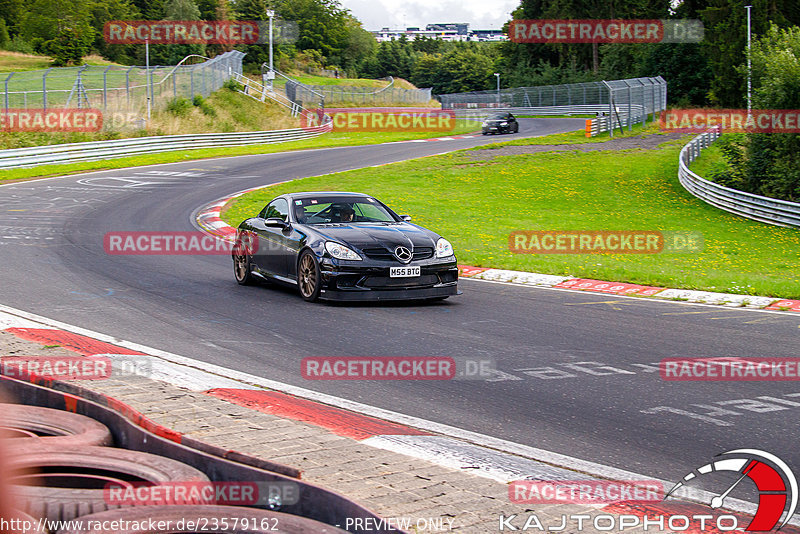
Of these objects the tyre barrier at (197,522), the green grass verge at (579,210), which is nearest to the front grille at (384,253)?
the green grass verge at (579,210)

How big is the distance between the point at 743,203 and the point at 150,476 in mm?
24861

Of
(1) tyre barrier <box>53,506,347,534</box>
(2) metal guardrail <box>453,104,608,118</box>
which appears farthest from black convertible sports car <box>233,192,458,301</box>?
(2) metal guardrail <box>453,104,608,118</box>

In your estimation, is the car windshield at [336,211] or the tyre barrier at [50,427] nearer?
the tyre barrier at [50,427]

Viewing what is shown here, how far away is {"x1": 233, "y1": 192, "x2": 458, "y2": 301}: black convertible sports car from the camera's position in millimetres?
10875

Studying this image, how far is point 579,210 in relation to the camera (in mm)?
25719

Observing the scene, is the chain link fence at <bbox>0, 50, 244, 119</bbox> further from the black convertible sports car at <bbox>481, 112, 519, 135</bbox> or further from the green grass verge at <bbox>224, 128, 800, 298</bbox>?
the black convertible sports car at <bbox>481, 112, 519, 135</bbox>

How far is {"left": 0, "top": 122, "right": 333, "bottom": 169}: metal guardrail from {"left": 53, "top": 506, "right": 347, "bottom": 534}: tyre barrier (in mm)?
31677

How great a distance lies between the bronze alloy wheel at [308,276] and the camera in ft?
36.3

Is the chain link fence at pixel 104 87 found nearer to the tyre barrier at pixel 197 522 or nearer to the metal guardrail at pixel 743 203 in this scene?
the metal guardrail at pixel 743 203

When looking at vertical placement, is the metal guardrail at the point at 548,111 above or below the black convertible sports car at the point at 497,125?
above

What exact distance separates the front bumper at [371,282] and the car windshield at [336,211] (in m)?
1.42

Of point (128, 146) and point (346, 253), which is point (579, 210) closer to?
point (346, 253)

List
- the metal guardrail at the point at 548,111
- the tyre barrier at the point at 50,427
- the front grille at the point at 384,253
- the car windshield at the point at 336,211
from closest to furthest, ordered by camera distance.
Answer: the tyre barrier at the point at 50,427 → the front grille at the point at 384,253 → the car windshield at the point at 336,211 → the metal guardrail at the point at 548,111

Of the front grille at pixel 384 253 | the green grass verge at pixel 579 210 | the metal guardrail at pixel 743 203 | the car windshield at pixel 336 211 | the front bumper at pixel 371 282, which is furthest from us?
the metal guardrail at pixel 743 203
